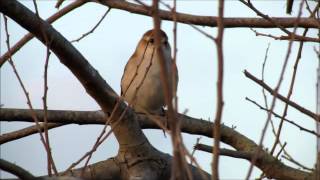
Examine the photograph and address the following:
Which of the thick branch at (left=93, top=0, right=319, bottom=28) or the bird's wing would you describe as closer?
the thick branch at (left=93, top=0, right=319, bottom=28)

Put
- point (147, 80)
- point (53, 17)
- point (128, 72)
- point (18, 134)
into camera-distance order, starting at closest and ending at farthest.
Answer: point (53, 17), point (18, 134), point (147, 80), point (128, 72)

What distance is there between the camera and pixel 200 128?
3.96 meters

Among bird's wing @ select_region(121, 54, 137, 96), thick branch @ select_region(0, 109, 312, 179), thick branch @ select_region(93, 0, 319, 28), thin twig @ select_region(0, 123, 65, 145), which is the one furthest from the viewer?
bird's wing @ select_region(121, 54, 137, 96)

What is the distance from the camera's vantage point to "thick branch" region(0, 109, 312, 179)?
129 inches

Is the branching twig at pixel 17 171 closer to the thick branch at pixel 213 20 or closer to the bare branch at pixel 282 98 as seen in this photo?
the bare branch at pixel 282 98

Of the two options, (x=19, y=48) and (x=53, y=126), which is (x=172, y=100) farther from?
(x=53, y=126)

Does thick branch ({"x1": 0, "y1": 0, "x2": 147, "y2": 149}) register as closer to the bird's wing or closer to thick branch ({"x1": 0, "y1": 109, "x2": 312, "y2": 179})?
thick branch ({"x1": 0, "y1": 109, "x2": 312, "y2": 179})

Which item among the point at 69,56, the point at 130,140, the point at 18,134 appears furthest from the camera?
the point at 18,134

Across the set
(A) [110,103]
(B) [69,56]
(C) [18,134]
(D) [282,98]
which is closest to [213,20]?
(A) [110,103]

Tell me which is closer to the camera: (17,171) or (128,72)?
(17,171)

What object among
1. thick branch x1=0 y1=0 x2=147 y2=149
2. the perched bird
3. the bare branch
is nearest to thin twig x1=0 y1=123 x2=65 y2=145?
thick branch x1=0 y1=0 x2=147 y2=149

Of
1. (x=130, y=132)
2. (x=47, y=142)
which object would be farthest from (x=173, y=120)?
(x=130, y=132)

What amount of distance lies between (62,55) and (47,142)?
366mm

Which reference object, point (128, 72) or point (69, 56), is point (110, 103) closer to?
point (69, 56)
